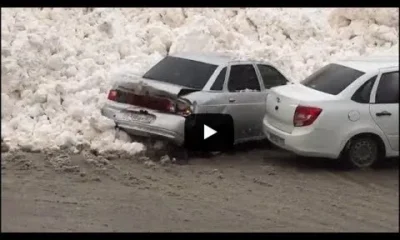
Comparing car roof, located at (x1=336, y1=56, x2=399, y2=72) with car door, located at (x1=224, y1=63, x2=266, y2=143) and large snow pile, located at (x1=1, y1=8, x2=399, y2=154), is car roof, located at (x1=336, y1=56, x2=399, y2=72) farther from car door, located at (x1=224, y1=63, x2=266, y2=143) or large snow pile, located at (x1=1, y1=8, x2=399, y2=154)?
large snow pile, located at (x1=1, y1=8, x2=399, y2=154)

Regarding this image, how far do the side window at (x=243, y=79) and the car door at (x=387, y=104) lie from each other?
2.40m

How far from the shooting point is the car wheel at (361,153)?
6.59 m

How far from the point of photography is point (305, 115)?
23.5 feet

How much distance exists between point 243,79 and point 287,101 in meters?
1.70

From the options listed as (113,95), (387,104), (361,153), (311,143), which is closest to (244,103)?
(113,95)

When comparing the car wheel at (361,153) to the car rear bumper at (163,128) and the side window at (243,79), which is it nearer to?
the car rear bumper at (163,128)

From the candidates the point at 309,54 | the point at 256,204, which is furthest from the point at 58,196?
the point at 309,54

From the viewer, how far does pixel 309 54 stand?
11602 mm

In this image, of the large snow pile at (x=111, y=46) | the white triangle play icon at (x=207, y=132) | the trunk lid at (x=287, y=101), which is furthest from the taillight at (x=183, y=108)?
the trunk lid at (x=287, y=101)

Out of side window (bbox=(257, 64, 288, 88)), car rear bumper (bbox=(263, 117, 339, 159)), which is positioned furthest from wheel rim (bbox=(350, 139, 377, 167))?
side window (bbox=(257, 64, 288, 88))

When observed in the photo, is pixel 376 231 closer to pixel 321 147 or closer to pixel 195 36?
pixel 321 147

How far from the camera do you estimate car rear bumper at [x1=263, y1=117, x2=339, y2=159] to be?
271 inches
